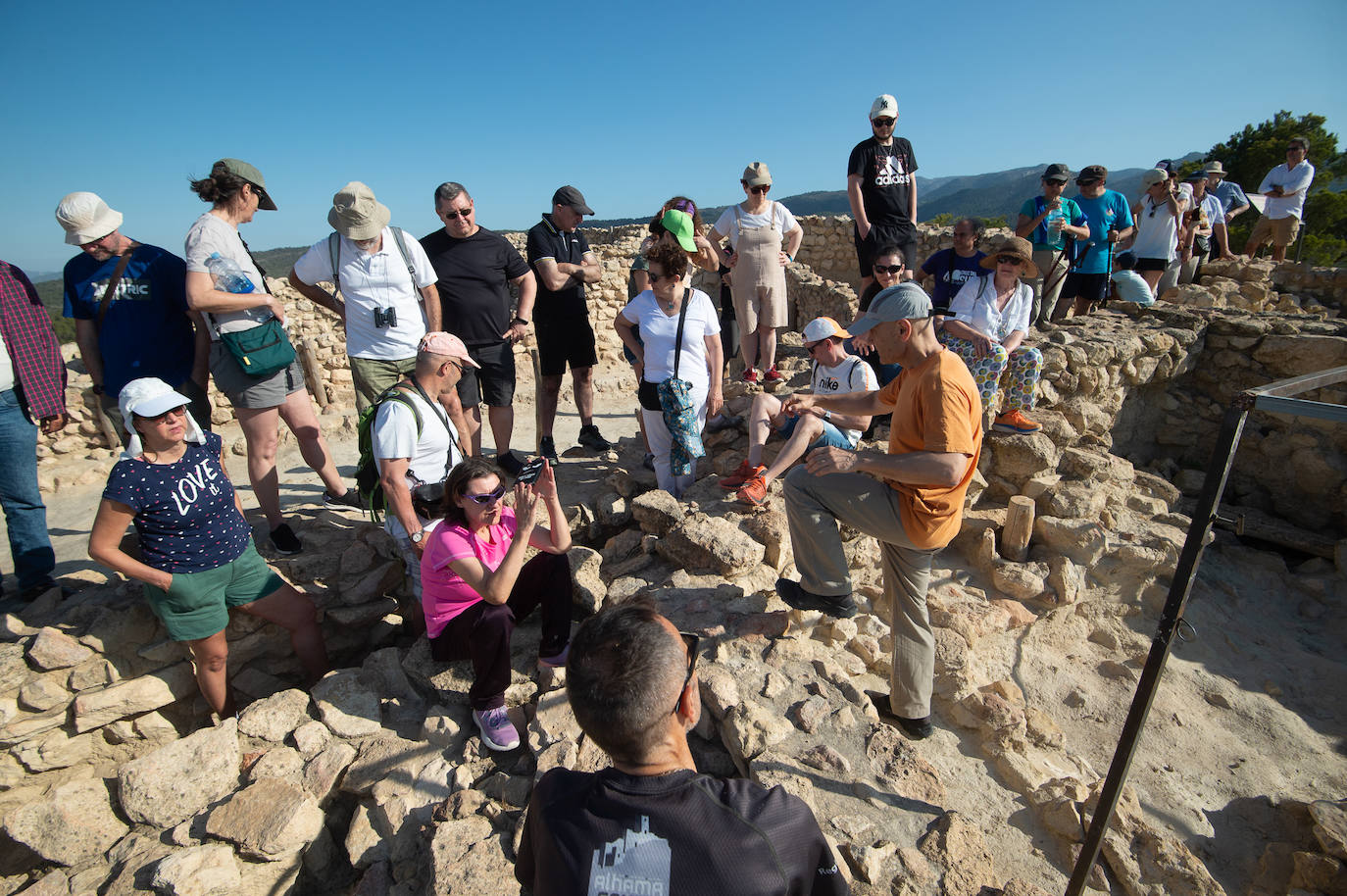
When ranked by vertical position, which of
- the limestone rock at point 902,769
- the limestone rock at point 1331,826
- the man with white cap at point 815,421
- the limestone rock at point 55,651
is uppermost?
the man with white cap at point 815,421

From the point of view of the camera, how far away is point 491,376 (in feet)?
16.6

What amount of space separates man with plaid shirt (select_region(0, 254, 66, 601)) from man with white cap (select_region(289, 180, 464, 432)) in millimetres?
1420

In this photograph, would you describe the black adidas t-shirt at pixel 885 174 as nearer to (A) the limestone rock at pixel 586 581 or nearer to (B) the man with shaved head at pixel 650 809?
(A) the limestone rock at pixel 586 581

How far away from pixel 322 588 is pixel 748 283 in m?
4.30

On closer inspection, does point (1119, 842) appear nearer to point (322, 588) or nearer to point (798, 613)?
point (798, 613)

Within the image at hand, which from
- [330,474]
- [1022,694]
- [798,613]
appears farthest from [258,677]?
[1022,694]

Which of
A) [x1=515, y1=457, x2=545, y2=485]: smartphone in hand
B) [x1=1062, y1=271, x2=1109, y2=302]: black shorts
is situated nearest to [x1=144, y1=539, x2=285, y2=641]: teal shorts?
[x1=515, y1=457, x2=545, y2=485]: smartphone in hand

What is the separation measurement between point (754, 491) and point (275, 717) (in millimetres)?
2815

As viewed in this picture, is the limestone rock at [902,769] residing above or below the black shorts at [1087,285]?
below

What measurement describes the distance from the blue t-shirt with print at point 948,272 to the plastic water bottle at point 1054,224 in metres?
1.28

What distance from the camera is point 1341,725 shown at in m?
3.89

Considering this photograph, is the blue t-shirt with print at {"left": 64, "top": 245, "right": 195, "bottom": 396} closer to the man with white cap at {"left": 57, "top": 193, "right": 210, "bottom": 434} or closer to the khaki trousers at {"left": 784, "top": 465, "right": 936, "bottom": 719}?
the man with white cap at {"left": 57, "top": 193, "right": 210, "bottom": 434}

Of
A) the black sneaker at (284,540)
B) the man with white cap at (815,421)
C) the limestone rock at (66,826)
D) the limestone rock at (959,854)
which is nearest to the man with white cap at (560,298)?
the man with white cap at (815,421)

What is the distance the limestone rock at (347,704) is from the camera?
10.3ft
